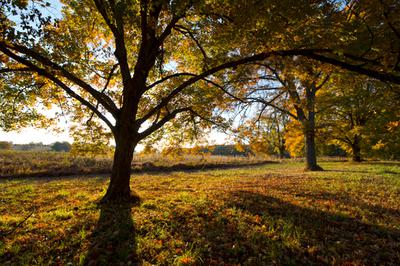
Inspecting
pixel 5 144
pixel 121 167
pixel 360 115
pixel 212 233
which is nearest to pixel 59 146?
pixel 5 144

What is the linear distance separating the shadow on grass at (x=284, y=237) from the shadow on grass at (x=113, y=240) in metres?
1.12

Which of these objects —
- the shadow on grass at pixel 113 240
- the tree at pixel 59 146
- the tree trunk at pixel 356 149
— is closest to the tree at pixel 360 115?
the tree trunk at pixel 356 149

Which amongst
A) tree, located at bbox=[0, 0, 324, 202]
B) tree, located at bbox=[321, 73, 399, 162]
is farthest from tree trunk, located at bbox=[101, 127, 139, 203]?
tree, located at bbox=[321, 73, 399, 162]

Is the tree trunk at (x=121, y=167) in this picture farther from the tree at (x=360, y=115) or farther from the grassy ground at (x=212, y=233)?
the tree at (x=360, y=115)

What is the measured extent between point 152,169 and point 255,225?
19.1 m

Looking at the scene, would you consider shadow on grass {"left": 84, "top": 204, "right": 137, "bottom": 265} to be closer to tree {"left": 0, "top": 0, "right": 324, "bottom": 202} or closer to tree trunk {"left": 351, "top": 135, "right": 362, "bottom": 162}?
tree {"left": 0, "top": 0, "right": 324, "bottom": 202}

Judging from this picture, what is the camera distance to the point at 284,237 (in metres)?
4.56

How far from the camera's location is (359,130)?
2122cm

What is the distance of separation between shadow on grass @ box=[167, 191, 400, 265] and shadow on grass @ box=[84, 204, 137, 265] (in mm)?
1125

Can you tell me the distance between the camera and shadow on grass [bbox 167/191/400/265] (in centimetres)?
390

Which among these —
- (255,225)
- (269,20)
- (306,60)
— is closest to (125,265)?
(255,225)

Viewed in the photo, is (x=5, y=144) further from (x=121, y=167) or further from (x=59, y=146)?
(x=121, y=167)

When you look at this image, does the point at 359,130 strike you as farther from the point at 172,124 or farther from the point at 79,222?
the point at 79,222

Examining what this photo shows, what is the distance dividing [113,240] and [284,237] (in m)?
3.64
